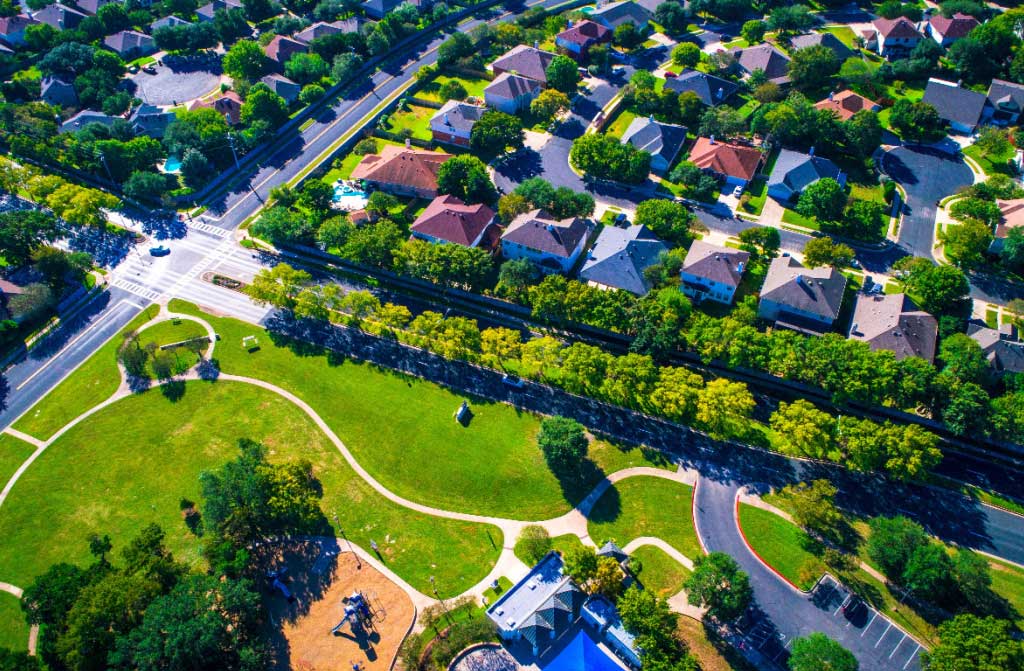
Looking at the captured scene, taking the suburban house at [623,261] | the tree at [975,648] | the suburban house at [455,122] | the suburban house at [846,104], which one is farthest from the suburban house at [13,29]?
the tree at [975,648]

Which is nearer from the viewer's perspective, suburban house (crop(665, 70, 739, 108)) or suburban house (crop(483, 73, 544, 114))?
suburban house (crop(665, 70, 739, 108))

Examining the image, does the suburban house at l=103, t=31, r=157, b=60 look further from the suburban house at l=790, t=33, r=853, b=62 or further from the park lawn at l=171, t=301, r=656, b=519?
the suburban house at l=790, t=33, r=853, b=62

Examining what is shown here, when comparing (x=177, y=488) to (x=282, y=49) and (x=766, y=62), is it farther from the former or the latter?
(x=766, y=62)

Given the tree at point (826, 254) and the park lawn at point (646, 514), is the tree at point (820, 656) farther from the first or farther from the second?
the tree at point (826, 254)

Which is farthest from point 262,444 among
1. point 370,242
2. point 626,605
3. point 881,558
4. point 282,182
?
point 881,558

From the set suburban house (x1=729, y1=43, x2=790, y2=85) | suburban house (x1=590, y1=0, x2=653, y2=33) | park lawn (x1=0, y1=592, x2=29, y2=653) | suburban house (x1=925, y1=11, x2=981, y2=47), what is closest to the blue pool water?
park lawn (x1=0, y1=592, x2=29, y2=653)

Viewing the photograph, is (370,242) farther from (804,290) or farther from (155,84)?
(155,84)

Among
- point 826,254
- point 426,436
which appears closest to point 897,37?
point 826,254
